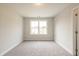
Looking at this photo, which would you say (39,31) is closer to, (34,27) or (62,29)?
(34,27)

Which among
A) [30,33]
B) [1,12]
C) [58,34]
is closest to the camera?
[1,12]

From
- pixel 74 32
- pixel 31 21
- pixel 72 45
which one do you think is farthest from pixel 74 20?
pixel 31 21

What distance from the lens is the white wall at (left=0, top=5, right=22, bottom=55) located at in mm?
3043

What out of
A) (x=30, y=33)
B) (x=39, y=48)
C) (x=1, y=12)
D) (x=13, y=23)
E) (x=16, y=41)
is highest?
(x=1, y=12)

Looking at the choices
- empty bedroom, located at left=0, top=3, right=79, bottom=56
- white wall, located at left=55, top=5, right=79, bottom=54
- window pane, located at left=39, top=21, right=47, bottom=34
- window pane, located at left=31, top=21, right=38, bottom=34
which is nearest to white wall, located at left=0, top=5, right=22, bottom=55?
empty bedroom, located at left=0, top=3, right=79, bottom=56

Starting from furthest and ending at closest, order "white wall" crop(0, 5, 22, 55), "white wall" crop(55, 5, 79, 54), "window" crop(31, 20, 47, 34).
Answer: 1. "white wall" crop(55, 5, 79, 54)
2. "window" crop(31, 20, 47, 34)
3. "white wall" crop(0, 5, 22, 55)

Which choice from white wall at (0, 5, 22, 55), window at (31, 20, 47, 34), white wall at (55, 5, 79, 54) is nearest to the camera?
white wall at (0, 5, 22, 55)

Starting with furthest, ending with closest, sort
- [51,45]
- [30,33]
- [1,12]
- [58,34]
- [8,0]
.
Result: 1. [58,34]
2. [51,45]
3. [30,33]
4. [1,12]
5. [8,0]

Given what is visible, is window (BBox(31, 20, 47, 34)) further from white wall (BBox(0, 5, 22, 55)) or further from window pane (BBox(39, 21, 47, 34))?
white wall (BBox(0, 5, 22, 55))

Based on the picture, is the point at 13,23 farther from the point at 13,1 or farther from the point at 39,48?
the point at 13,1

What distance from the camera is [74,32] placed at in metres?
3.09

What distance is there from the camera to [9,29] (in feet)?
11.4

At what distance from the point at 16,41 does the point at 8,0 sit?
307 centimetres

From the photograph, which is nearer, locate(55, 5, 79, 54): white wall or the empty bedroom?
the empty bedroom
